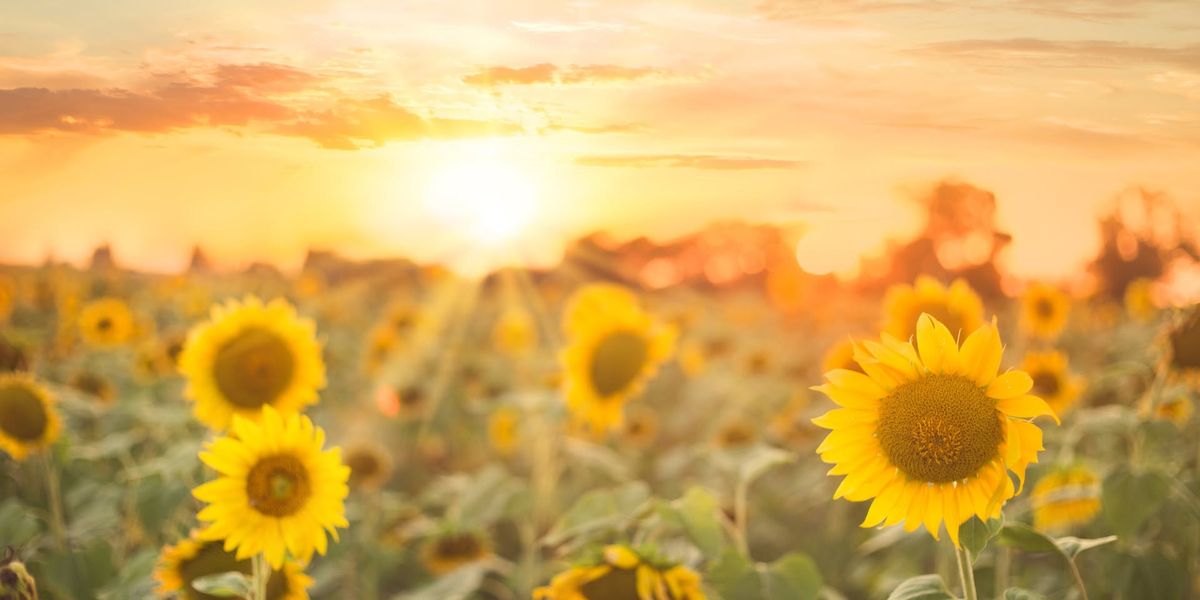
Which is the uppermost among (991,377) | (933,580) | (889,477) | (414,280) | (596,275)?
(991,377)

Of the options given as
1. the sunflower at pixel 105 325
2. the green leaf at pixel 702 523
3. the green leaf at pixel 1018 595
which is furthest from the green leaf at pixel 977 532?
the sunflower at pixel 105 325

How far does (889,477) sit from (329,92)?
2.02 m

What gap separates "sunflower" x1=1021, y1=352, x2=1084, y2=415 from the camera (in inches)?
167

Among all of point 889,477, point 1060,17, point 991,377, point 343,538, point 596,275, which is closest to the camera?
point 991,377

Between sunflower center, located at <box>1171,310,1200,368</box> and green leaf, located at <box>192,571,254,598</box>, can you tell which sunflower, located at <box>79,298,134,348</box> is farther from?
sunflower center, located at <box>1171,310,1200,368</box>

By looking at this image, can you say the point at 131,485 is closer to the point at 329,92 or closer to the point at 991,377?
the point at 329,92

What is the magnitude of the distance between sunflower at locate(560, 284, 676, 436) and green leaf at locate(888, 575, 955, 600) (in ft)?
7.14

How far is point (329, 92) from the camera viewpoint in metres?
2.93

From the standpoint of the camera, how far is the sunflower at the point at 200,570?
2.40m

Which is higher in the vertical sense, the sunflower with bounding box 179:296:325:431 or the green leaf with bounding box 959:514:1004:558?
the green leaf with bounding box 959:514:1004:558

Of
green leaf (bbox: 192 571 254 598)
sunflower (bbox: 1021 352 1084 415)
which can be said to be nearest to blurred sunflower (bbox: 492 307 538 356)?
sunflower (bbox: 1021 352 1084 415)

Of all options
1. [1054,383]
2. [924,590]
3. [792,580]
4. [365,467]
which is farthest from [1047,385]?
[365,467]

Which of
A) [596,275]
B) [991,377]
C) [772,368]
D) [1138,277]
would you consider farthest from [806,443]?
[991,377]

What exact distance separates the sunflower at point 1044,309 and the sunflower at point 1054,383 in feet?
4.27
